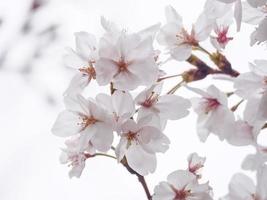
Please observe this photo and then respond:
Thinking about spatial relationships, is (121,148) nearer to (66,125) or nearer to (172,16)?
(66,125)

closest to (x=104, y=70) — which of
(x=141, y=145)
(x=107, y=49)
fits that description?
(x=107, y=49)

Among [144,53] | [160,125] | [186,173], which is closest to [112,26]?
[144,53]

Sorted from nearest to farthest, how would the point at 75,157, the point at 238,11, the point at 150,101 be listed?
1. the point at 238,11
2. the point at 150,101
3. the point at 75,157

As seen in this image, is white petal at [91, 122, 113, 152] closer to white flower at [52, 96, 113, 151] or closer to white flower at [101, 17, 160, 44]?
white flower at [52, 96, 113, 151]

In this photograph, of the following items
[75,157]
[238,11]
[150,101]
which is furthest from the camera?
[75,157]

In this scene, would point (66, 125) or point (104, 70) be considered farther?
point (66, 125)

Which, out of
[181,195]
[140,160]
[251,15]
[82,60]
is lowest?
[181,195]

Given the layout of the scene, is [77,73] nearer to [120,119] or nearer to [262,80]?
[120,119]
